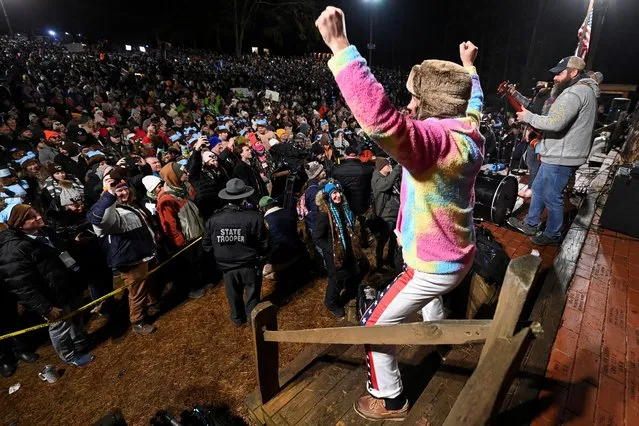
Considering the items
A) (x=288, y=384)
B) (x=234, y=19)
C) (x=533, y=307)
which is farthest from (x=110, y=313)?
(x=234, y=19)

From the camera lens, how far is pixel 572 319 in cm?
312

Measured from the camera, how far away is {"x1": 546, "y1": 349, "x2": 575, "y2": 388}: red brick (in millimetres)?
2503

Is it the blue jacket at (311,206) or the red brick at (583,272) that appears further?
the blue jacket at (311,206)

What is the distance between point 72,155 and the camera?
25.5ft

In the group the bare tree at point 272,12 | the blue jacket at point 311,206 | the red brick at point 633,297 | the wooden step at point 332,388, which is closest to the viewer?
the wooden step at point 332,388

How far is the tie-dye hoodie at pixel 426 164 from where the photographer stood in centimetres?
123

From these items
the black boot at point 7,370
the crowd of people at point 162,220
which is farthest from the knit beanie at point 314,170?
the black boot at point 7,370

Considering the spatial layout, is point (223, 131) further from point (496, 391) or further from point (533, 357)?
point (496, 391)

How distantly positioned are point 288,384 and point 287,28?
4217 centimetres

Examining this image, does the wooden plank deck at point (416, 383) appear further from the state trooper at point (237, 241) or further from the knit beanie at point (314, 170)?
the knit beanie at point (314, 170)

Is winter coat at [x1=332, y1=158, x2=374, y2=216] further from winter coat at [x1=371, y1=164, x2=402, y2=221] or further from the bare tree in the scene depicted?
the bare tree

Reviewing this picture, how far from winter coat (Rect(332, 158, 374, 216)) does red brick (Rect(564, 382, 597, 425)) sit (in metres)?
4.04

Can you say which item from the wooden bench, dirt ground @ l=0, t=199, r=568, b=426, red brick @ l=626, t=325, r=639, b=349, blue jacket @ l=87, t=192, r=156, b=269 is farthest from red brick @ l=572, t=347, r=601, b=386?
blue jacket @ l=87, t=192, r=156, b=269

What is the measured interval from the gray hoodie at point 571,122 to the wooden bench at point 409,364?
2765 mm
